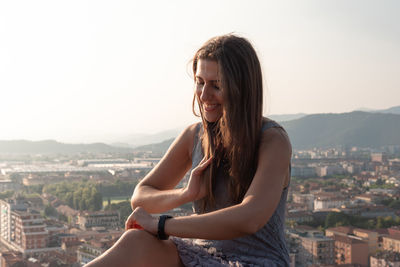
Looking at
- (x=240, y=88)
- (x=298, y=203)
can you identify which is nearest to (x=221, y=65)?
(x=240, y=88)

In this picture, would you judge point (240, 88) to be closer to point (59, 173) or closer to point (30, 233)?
point (30, 233)

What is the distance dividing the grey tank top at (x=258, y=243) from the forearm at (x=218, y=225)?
4 cm

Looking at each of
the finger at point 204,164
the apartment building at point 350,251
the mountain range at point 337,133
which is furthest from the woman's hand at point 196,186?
the mountain range at point 337,133

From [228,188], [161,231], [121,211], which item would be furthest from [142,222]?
[121,211]

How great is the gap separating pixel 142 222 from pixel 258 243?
0.53 ft

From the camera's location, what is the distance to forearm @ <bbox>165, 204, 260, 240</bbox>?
0.82 metres

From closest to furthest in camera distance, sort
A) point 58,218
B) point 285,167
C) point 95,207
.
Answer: point 285,167 → point 58,218 → point 95,207

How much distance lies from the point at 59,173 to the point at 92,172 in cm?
120

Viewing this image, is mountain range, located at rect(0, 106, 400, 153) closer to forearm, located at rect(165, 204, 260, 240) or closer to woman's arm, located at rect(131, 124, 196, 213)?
woman's arm, located at rect(131, 124, 196, 213)

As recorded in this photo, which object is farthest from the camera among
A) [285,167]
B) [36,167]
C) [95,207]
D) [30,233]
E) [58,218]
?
[36,167]

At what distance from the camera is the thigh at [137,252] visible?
0.77m

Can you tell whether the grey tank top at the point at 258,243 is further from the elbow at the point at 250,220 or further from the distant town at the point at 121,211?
the distant town at the point at 121,211

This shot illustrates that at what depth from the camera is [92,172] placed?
23.8 m

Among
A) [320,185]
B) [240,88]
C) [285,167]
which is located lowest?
[320,185]
